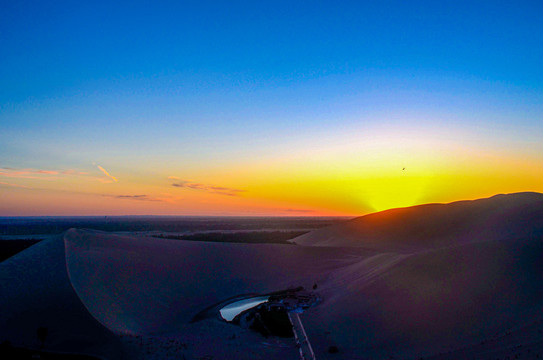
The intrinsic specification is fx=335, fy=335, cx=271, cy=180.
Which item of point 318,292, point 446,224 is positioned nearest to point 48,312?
point 318,292

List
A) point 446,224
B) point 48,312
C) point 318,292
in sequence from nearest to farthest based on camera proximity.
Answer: point 48,312 < point 318,292 < point 446,224

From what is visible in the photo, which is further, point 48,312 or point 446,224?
point 446,224

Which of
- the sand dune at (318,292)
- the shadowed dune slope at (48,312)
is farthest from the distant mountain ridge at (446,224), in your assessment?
the shadowed dune slope at (48,312)

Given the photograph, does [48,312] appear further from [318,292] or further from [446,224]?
[446,224]

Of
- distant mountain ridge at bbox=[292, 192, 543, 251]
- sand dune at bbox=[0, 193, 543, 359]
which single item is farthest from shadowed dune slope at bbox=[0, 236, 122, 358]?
distant mountain ridge at bbox=[292, 192, 543, 251]

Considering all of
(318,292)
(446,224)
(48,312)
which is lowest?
(318,292)
